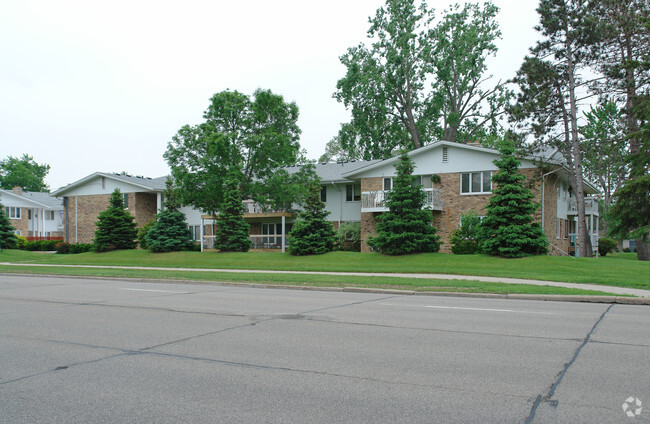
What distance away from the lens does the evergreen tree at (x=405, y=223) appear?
91.6 ft

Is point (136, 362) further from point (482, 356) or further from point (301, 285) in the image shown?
point (301, 285)

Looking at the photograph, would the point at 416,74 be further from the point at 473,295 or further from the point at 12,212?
the point at 12,212

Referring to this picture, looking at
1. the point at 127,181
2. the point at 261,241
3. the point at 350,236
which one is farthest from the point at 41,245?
the point at 350,236

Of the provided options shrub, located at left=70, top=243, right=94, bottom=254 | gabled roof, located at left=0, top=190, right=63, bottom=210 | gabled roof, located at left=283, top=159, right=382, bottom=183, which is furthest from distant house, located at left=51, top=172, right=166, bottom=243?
gabled roof, located at left=0, top=190, right=63, bottom=210

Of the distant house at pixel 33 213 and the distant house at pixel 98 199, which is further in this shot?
the distant house at pixel 33 213

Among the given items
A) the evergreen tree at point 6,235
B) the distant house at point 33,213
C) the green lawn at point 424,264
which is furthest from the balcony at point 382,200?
Answer: the distant house at point 33,213

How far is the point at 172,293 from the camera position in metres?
14.9

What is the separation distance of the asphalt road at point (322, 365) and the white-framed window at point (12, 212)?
60178 millimetres

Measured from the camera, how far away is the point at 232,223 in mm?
34312

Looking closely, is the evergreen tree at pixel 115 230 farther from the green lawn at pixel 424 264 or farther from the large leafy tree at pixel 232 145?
the large leafy tree at pixel 232 145

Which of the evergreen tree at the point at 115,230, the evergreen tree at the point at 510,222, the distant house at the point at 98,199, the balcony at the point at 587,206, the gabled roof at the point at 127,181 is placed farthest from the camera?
the distant house at the point at 98,199

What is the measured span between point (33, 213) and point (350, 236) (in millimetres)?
48517

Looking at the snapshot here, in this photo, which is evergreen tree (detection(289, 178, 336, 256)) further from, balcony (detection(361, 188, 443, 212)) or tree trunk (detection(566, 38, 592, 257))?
tree trunk (detection(566, 38, 592, 257))

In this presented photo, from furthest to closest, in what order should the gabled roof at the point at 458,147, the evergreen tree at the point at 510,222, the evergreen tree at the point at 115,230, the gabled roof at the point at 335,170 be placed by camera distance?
the evergreen tree at the point at 115,230 → the gabled roof at the point at 335,170 → the gabled roof at the point at 458,147 → the evergreen tree at the point at 510,222
